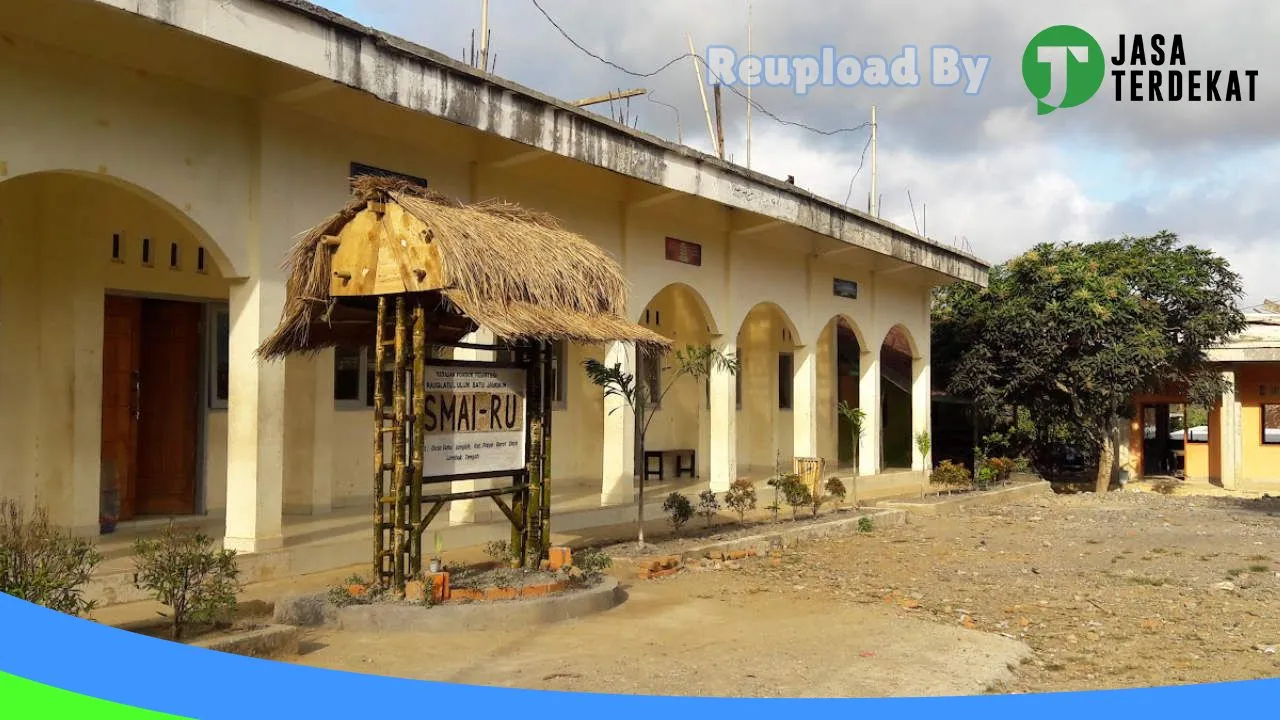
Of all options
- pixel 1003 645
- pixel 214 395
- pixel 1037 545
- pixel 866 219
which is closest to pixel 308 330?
pixel 214 395

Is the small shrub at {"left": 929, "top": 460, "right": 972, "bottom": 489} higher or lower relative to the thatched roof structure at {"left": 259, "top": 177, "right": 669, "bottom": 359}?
lower

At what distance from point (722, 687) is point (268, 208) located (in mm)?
5722

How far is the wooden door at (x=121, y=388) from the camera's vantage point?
32.9 ft

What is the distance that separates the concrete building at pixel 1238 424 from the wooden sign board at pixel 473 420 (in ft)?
65.6

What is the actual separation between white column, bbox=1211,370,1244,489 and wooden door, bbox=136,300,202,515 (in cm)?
2169

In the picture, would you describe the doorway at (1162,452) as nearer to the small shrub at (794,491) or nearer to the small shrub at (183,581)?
the small shrub at (794,491)

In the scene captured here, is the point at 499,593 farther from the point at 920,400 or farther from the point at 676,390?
the point at 920,400

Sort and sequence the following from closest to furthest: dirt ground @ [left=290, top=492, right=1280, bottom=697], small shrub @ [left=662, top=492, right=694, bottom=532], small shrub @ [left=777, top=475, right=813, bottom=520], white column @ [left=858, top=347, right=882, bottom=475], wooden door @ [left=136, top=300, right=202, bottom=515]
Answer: dirt ground @ [left=290, top=492, right=1280, bottom=697]
wooden door @ [left=136, top=300, right=202, bottom=515]
small shrub @ [left=662, top=492, right=694, bottom=532]
small shrub @ [left=777, top=475, right=813, bottom=520]
white column @ [left=858, top=347, right=882, bottom=475]

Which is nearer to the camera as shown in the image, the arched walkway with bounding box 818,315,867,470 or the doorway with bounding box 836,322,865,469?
the arched walkway with bounding box 818,315,867,470

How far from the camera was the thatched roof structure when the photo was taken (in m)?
6.76

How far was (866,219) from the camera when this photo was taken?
17.1 m

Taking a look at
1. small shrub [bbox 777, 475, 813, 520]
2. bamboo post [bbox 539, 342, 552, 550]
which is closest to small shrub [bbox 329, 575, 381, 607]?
bamboo post [bbox 539, 342, 552, 550]

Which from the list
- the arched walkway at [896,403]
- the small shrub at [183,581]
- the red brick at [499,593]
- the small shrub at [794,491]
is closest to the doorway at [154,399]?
the small shrub at [183,581]

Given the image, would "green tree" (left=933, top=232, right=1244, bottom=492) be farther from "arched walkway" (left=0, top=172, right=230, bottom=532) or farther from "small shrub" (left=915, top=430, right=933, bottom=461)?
"arched walkway" (left=0, top=172, right=230, bottom=532)
